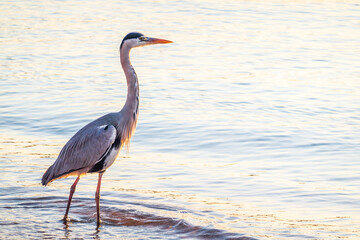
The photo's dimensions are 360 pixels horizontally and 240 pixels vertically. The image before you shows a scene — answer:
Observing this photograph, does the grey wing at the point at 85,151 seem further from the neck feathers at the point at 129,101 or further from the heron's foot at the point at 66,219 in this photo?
the heron's foot at the point at 66,219

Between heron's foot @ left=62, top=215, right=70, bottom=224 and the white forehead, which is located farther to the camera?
the white forehead

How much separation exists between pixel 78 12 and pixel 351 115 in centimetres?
1150

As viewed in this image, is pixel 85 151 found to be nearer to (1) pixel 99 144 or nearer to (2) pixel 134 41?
(1) pixel 99 144

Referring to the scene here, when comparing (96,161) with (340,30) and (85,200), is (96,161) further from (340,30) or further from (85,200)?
(340,30)

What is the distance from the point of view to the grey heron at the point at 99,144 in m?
7.46

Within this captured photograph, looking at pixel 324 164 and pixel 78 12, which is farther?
pixel 78 12

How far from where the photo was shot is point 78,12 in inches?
816

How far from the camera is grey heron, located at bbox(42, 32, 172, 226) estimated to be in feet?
24.5

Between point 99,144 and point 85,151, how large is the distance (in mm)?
172

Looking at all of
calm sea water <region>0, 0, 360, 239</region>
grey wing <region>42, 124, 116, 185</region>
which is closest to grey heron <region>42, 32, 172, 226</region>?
grey wing <region>42, 124, 116, 185</region>

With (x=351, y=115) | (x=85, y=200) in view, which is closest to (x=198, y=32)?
(x=351, y=115)

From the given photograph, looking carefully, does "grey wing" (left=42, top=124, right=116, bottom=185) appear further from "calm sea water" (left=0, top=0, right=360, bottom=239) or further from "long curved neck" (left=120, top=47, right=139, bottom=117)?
"calm sea water" (left=0, top=0, right=360, bottom=239)

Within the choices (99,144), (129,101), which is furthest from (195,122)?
(99,144)

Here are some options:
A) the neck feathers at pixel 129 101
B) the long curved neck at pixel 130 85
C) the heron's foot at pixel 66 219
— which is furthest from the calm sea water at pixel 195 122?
the long curved neck at pixel 130 85
